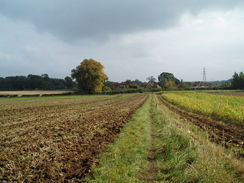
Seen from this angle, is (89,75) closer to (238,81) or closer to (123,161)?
(123,161)

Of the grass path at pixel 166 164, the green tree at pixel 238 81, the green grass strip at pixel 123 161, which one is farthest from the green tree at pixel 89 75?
the green tree at pixel 238 81

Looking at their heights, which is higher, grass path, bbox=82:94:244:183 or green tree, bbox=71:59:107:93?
green tree, bbox=71:59:107:93

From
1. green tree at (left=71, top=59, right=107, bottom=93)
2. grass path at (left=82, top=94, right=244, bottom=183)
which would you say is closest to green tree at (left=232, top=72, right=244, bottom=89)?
green tree at (left=71, top=59, right=107, bottom=93)

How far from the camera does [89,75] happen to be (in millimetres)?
59594

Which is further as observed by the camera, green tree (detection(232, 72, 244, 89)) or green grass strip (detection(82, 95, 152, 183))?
green tree (detection(232, 72, 244, 89))

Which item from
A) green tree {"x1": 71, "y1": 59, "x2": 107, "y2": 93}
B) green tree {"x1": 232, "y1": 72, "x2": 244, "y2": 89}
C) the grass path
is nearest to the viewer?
the grass path

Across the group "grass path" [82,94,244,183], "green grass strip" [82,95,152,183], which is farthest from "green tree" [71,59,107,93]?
"grass path" [82,94,244,183]

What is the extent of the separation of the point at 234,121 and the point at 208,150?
7.77m

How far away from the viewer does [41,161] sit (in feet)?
13.8

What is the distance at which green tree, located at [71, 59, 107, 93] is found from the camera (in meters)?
59.6

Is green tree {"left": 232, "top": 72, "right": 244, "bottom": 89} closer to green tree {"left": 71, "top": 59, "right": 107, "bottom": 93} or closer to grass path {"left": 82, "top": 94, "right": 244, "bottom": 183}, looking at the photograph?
green tree {"left": 71, "top": 59, "right": 107, "bottom": 93}

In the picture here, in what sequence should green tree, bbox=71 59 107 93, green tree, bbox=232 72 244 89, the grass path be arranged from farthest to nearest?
green tree, bbox=232 72 244 89
green tree, bbox=71 59 107 93
the grass path

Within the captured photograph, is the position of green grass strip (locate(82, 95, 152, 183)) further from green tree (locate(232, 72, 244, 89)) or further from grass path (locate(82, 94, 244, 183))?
green tree (locate(232, 72, 244, 89))

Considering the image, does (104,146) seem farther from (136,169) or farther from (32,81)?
(32,81)
